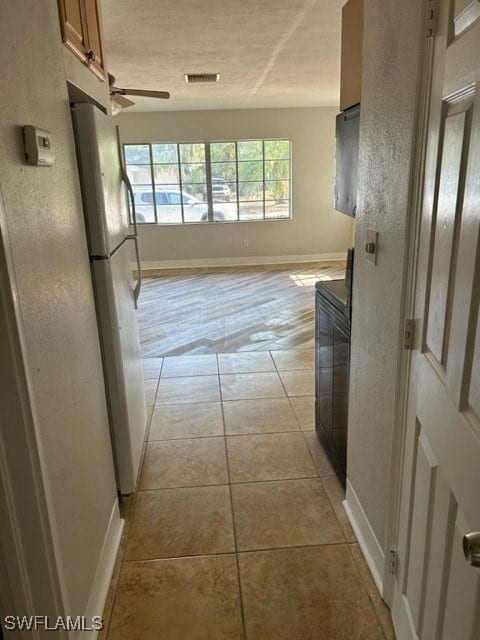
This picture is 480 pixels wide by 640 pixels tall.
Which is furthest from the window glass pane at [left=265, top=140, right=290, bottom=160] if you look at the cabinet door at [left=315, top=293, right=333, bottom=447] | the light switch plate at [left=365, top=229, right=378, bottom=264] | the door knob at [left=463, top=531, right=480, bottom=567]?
the door knob at [left=463, top=531, right=480, bottom=567]

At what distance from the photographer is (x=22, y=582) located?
122 cm

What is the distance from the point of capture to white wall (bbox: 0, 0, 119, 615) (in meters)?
1.14

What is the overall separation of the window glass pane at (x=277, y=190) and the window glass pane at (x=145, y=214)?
1951 millimetres

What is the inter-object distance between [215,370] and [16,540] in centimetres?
269

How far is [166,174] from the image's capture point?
7.70m

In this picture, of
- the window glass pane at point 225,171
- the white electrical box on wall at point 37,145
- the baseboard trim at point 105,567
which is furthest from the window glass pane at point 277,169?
the white electrical box on wall at point 37,145

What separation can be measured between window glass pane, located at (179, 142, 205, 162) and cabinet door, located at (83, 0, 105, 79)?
554 cm

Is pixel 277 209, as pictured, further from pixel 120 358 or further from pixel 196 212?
pixel 120 358

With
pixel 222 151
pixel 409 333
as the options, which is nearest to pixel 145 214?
pixel 222 151

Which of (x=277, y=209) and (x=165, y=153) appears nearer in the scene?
A: (x=165, y=153)

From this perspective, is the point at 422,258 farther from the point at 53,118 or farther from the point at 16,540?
the point at 16,540

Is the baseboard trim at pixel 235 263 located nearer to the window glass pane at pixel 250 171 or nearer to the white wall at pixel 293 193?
the white wall at pixel 293 193

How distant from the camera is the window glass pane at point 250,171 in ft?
25.6

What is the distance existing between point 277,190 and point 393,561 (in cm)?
707
